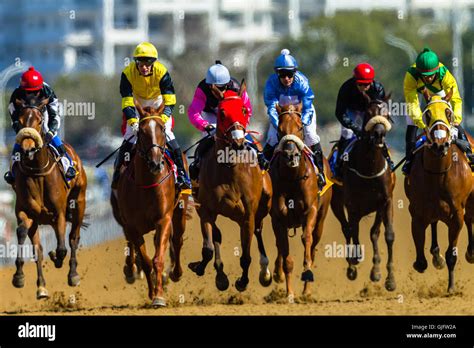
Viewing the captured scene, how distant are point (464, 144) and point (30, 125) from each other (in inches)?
194

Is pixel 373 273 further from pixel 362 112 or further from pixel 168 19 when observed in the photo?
pixel 168 19

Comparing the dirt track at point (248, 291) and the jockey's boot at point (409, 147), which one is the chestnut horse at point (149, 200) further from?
the jockey's boot at point (409, 147)

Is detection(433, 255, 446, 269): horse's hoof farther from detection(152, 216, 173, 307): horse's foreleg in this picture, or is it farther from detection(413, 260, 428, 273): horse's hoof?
detection(152, 216, 173, 307): horse's foreleg

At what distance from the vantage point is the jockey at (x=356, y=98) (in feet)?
54.5

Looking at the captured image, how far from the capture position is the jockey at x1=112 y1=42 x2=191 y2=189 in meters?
15.5

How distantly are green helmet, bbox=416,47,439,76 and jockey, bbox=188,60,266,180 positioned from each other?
2012 mm

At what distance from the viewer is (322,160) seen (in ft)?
54.9

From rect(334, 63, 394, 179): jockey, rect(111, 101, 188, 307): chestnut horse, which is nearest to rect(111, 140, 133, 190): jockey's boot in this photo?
rect(111, 101, 188, 307): chestnut horse

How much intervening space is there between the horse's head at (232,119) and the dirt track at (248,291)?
6.11 feet

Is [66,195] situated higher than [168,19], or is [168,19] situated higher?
[168,19]

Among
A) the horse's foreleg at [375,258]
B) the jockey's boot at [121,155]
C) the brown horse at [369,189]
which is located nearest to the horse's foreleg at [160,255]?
the jockey's boot at [121,155]
